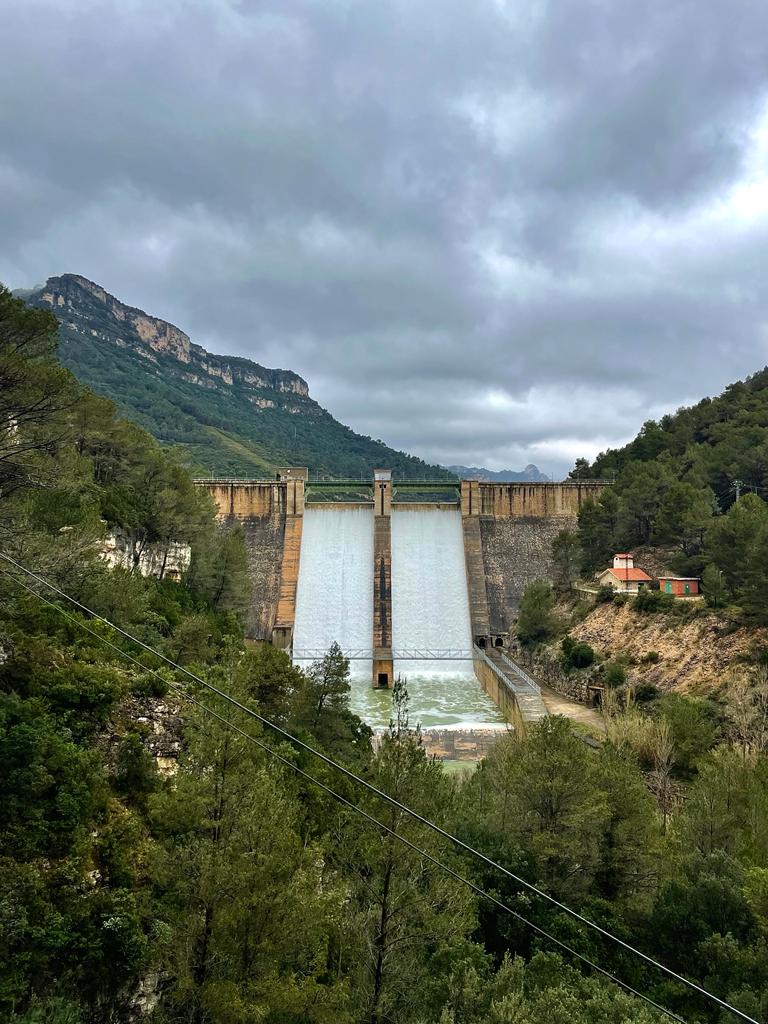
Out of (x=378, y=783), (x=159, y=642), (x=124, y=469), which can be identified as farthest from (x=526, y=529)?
(x=378, y=783)

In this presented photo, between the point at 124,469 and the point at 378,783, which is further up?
the point at 124,469

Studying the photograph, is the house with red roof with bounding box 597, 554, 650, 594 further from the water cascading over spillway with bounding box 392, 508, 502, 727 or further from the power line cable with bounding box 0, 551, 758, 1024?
the power line cable with bounding box 0, 551, 758, 1024

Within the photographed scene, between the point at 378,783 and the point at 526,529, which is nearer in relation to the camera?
the point at 378,783

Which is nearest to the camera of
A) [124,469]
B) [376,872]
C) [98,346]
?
[376,872]

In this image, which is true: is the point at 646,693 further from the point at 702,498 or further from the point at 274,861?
the point at 274,861

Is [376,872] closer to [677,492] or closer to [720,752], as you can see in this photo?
[720,752]

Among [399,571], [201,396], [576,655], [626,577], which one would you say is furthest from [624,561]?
[201,396]

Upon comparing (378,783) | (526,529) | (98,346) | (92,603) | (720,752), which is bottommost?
(720,752)
